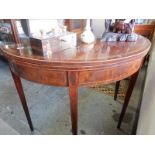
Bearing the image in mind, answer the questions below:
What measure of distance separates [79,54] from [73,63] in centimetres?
11

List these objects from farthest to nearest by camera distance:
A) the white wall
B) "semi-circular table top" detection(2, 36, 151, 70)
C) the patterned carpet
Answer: the patterned carpet, the white wall, "semi-circular table top" detection(2, 36, 151, 70)

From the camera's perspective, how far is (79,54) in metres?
0.77

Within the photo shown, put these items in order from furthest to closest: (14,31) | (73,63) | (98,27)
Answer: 1. (98,27)
2. (14,31)
3. (73,63)

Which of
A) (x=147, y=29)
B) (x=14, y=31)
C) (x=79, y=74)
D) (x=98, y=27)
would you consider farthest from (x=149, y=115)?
(x=147, y=29)

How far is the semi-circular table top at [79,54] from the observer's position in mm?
687

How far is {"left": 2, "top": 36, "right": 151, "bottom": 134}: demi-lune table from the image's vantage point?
0.69 metres

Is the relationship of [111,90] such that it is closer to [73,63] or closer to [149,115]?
[149,115]

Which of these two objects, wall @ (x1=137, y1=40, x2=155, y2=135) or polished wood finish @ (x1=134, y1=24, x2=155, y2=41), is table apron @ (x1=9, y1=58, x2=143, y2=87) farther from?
polished wood finish @ (x1=134, y1=24, x2=155, y2=41)

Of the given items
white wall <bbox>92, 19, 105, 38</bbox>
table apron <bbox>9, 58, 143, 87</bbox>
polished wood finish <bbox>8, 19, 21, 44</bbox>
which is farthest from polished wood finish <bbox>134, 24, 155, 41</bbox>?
polished wood finish <bbox>8, 19, 21, 44</bbox>

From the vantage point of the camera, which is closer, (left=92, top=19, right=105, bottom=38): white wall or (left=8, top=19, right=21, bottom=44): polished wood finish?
(left=8, top=19, right=21, bottom=44): polished wood finish

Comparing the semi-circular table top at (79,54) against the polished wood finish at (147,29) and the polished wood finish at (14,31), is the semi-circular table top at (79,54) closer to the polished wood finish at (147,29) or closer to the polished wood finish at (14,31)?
the polished wood finish at (14,31)

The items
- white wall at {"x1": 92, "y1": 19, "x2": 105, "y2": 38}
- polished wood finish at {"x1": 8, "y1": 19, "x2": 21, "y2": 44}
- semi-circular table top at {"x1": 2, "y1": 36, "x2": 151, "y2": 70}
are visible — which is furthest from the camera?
white wall at {"x1": 92, "y1": 19, "x2": 105, "y2": 38}
